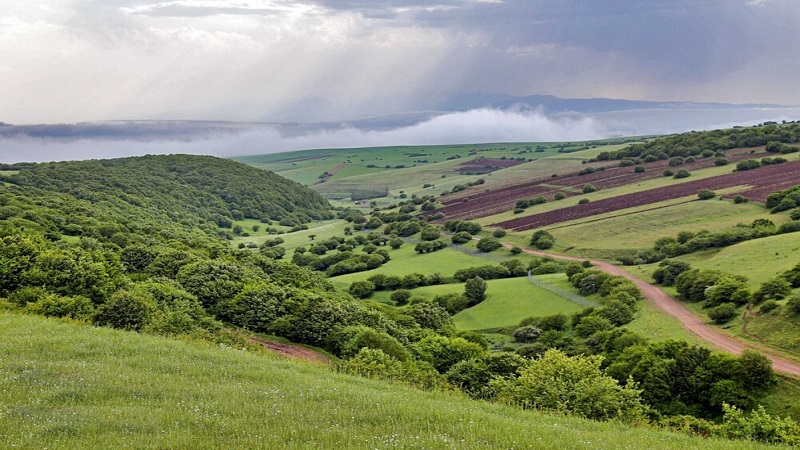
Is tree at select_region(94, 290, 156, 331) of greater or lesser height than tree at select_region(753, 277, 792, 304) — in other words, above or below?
above

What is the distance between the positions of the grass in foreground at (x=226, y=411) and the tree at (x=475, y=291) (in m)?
57.7

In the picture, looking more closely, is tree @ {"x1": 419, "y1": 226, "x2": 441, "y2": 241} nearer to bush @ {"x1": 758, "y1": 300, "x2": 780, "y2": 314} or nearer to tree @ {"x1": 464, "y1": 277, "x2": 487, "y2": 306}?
tree @ {"x1": 464, "y1": 277, "x2": 487, "y2": 306}

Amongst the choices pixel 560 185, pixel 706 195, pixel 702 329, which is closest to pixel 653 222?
pixel 706 195

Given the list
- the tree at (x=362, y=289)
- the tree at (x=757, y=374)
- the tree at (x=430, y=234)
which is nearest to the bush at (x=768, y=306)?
the tree at (x=757, y=374)

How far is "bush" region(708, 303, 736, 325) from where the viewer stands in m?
51.0

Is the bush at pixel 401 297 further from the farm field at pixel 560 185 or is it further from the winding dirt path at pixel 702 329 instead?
the farm field at pixel 560 185

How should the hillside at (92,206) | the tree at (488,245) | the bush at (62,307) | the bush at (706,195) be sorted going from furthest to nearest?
1. the bush at (706,195)
2. the tree at (488,245)
3. the hillside at (92,206)
4. the bush at (62,307)

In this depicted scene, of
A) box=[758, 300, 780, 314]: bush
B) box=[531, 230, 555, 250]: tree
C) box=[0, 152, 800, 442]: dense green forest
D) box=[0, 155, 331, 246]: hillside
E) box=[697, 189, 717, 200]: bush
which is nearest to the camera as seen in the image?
box=[0, 152, 800, 442]: dense green forest

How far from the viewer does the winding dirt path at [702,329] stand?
38322mm

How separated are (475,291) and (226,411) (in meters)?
66.2

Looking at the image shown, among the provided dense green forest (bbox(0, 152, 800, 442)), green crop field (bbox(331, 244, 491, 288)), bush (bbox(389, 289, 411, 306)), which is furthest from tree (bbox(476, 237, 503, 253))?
dense green forest (bbox(0, 152, 800, 442))

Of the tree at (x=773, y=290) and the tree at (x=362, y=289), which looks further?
the tree at (x=362, y=289)

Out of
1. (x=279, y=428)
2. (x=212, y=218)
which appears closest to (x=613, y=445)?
(x=279, y=428)

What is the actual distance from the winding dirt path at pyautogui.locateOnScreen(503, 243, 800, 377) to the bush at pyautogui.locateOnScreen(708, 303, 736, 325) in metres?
1.08
